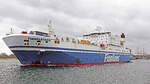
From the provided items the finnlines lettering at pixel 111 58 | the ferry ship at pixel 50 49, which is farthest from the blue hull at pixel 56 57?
the finnlines lettering at pixel 111 58

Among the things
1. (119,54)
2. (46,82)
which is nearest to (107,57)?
(119,54)

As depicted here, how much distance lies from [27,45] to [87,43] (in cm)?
1375

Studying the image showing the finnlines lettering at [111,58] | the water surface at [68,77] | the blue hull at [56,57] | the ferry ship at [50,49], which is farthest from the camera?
the finnlines lettering at [111,58]

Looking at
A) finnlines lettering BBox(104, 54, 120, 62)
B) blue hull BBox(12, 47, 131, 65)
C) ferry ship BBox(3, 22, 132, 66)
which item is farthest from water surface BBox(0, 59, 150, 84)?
finnlines lettering BBox(104, 54, 120, 62)

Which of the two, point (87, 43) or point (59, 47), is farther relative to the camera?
point (87, 43)

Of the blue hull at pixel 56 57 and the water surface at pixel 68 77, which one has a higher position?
the blue hull at pixel 56 57

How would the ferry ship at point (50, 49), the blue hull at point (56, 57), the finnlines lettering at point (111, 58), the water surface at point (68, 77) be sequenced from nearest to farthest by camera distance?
the water surface at point (68, 77) → the ferry ship at point (50, 49) → the blue hull at point (56, 57) → the finnlines lettering at point (111, 58)

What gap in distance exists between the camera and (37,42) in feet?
75.4

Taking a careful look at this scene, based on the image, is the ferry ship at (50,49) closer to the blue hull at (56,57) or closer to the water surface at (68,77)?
the blue hull at (56,57)

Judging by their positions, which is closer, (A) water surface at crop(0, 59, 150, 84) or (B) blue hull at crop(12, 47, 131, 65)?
(A) water surface at crop(0, 59, 150, 84)

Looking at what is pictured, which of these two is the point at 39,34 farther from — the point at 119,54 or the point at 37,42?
the point at 119,54

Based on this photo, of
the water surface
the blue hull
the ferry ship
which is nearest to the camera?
the water surface

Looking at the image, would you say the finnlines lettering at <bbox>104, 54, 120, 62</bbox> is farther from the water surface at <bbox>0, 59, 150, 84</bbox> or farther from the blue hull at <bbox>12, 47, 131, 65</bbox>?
the water surface at <bbox>0, 59, 150, 84</bbox>

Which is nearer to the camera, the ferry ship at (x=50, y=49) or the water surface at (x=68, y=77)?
the water surface at (x=68, y=77)
